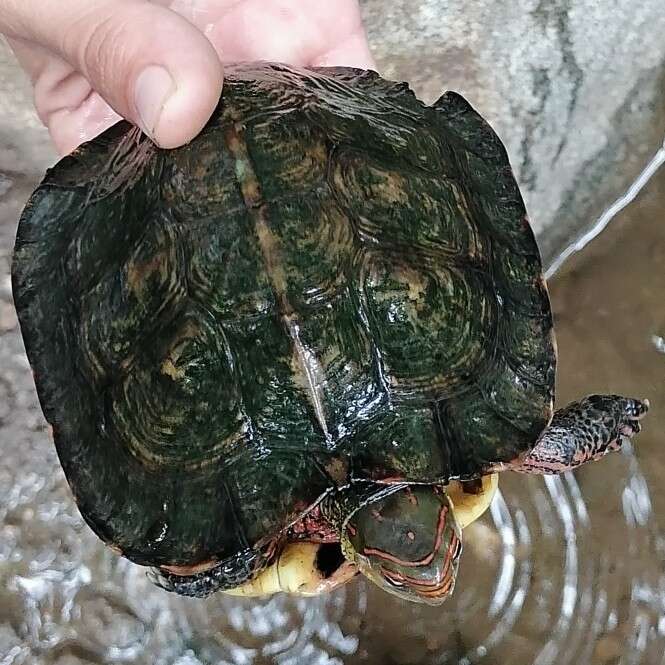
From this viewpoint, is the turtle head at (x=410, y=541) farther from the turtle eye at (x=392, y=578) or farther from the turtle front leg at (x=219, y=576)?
the turtle front leg at (x=219, y=576)

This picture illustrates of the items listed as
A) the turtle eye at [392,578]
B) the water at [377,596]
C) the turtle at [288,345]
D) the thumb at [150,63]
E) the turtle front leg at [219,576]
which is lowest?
the water at [377,596]

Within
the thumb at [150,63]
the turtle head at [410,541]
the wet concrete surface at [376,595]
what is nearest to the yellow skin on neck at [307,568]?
the turtle head at [410,541]

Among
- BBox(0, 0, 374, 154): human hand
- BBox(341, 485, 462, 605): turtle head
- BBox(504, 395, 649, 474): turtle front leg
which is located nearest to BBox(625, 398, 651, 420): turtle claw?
BBox(504, 395, 649, 474): turtle front leg

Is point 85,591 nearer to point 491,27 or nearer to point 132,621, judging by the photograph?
point 132,621

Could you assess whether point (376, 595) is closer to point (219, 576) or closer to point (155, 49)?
point (219, 576)

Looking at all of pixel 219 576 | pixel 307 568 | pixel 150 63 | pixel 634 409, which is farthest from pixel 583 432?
pixel 150 63

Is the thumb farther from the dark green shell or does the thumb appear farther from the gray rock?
the gray rock

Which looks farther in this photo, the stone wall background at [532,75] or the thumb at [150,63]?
the stone wall background at [532,75]
